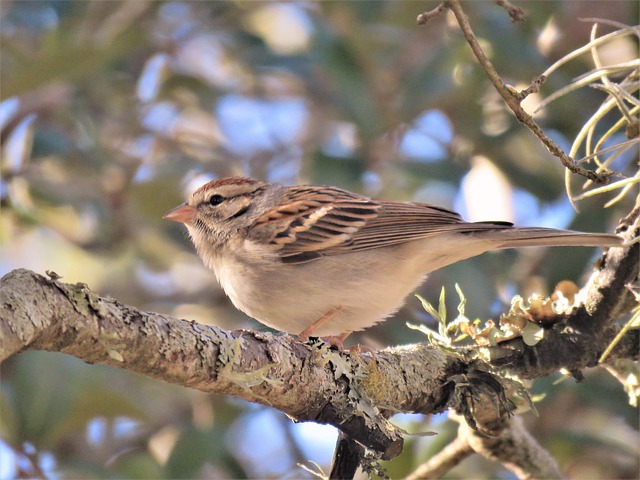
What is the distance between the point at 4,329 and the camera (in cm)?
148

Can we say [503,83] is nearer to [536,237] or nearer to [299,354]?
[299,354]

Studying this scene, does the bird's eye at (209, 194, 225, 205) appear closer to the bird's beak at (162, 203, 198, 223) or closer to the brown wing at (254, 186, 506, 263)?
the bird's beak at (162, 203, 198, 223)

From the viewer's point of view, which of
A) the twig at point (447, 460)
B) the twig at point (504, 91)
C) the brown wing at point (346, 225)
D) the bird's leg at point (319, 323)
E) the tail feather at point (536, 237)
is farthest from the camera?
the brown wing at point (346, 225)

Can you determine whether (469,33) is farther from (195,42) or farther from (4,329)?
(195,42)

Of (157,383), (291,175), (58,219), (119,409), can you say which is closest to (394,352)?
(119,409)

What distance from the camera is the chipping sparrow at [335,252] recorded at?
3.20m

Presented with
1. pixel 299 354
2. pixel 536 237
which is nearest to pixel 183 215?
pixel 536 237

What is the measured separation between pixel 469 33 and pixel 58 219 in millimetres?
4122

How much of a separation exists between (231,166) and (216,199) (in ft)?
4.73

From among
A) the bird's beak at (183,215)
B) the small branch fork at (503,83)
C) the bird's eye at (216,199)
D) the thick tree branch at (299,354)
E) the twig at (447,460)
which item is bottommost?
the twig at (447,460)

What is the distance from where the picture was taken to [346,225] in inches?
140

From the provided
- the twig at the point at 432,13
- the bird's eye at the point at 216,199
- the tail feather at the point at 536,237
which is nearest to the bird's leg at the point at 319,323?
the tail feather at the point at 536,237

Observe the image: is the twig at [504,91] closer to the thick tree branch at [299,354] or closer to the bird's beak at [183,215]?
the thick tree branch at [299,354]

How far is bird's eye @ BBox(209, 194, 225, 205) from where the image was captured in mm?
3895
